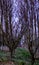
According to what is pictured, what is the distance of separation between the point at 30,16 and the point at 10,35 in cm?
222

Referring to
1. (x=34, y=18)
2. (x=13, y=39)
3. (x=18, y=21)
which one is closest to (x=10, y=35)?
(x=13, y=39)

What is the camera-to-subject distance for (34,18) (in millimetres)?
9047

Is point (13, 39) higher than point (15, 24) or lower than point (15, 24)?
lower

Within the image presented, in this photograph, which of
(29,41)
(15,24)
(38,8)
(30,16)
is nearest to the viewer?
(29,41)

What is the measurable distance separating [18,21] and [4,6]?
50.4 inches

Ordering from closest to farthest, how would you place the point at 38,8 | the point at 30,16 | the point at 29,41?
the point at 29,41
the point at 30,16
the point at 38,8

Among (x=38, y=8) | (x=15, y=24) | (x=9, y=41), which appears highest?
(x=38, y=8)

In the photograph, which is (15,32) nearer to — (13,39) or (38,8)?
(13,39)

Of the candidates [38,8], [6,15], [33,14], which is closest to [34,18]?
[33,14]

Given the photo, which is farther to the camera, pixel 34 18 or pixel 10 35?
pixel 10 35

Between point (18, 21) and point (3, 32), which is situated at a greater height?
point (18, 21)

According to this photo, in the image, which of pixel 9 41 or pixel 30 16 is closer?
pixel 30 16

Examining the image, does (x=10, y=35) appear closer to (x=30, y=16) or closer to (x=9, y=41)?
(x=9, y=41)

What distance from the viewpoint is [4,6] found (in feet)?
35.1
